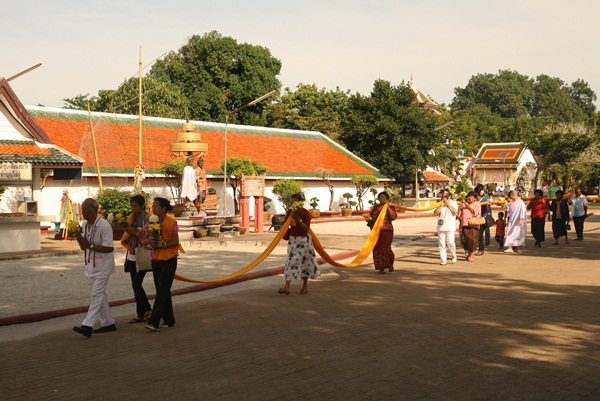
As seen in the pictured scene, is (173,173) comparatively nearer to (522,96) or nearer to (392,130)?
(392,130)

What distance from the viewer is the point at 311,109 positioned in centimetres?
6481

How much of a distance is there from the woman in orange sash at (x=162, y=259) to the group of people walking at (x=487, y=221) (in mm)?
9275

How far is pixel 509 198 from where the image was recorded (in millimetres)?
22422

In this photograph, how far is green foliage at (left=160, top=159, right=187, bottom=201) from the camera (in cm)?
3762

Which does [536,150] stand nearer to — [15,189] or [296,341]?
[15,189]

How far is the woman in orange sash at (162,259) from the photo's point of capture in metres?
10.1

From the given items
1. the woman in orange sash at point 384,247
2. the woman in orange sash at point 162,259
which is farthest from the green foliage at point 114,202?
the woman in orange sash at point 162,259

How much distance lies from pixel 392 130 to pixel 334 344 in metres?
45.9

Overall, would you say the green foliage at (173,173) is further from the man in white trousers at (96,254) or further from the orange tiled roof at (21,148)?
the man in white trousers at (96,254)

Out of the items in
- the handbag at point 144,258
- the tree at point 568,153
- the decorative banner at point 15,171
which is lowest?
the handbag at point 144,258

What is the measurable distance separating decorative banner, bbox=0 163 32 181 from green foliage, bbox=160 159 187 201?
47.0ft

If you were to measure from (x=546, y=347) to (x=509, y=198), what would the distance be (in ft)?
46.5

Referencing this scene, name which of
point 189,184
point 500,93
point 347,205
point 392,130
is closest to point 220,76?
point 392,130

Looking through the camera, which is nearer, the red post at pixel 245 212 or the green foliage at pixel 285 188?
the red post at pixel 245 212
